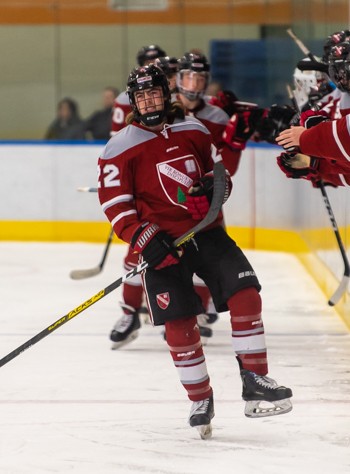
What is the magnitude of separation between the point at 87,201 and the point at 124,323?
3.27 metres

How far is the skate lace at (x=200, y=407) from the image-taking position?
11.4ft

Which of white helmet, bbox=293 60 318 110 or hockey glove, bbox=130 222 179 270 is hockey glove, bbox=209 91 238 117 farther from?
hockey glove, bbox=130 222 179 270

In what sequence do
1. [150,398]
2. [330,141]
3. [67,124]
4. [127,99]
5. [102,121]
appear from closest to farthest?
[330,141] → [150,398] → [127,99] → [102,121] → [67,124]

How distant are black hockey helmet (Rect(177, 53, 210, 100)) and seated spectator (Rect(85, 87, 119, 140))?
3.73 m

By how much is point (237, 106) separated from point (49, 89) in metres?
4.67

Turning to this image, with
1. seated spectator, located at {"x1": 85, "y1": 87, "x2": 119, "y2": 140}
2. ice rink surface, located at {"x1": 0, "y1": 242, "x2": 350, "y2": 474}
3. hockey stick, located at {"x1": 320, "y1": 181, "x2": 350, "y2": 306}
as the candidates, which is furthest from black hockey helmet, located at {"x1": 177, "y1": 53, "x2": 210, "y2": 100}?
seated spectator, located at {"x1": 85, "y1": 87, "x2": 119, "y2": 140}

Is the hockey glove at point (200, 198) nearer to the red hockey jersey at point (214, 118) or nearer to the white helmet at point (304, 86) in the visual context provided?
the white helmet at point (304, 86)

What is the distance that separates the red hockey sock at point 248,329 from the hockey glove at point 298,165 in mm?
416

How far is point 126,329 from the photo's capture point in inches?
193

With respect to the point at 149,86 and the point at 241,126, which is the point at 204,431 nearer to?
the point at 149,86

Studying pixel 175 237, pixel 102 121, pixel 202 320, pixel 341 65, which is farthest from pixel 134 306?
pixel 102 121

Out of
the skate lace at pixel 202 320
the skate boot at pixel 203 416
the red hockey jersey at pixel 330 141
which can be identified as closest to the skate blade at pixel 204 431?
the skate boot at pixel 203 416

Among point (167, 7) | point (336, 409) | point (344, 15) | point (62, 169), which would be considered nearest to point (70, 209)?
point (62, 169)

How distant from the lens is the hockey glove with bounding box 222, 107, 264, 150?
4875mm
